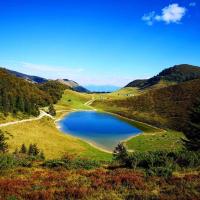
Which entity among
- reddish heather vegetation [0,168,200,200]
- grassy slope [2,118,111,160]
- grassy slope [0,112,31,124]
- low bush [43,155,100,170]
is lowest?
grassy slope [2,118,111,160]

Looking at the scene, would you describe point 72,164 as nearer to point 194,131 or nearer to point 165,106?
point 194,131

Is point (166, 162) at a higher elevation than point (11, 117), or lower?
higher

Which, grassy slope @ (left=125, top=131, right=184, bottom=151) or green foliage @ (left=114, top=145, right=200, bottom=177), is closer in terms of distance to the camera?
green foliage @ (left=114, top=145, right=200, bottom=177)

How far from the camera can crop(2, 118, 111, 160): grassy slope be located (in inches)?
2675

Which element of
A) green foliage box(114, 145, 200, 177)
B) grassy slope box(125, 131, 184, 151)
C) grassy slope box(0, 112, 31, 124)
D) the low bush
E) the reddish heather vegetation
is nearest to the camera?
the reddish heather vegetation

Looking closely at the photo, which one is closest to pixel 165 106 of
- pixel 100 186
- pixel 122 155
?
pixel 122 155

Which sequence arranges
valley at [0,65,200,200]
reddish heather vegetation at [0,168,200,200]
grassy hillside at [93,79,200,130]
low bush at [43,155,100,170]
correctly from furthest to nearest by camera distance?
grassy hillside at [93,79,200,130]
low bush at [43,155,100,170]
valley at [0,65,200,200]
reddish heather vegetation at [0,168,200,200]

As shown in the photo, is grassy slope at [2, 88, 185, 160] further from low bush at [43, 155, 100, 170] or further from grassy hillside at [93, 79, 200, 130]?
low bush at [43, 155, 100, 170]

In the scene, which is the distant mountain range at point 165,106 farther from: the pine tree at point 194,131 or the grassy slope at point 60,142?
the pine tree at point 194,131

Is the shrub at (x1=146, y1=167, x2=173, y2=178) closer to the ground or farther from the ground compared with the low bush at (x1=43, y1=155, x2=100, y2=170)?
farther from the ground

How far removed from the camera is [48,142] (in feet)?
258

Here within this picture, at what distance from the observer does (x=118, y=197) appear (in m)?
13.8

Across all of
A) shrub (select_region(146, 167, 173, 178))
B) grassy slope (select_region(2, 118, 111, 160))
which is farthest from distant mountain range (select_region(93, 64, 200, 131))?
shrub (select_region(146, 167, 173, 178))

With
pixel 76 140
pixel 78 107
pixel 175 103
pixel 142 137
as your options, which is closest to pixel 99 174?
pixel 76 140
